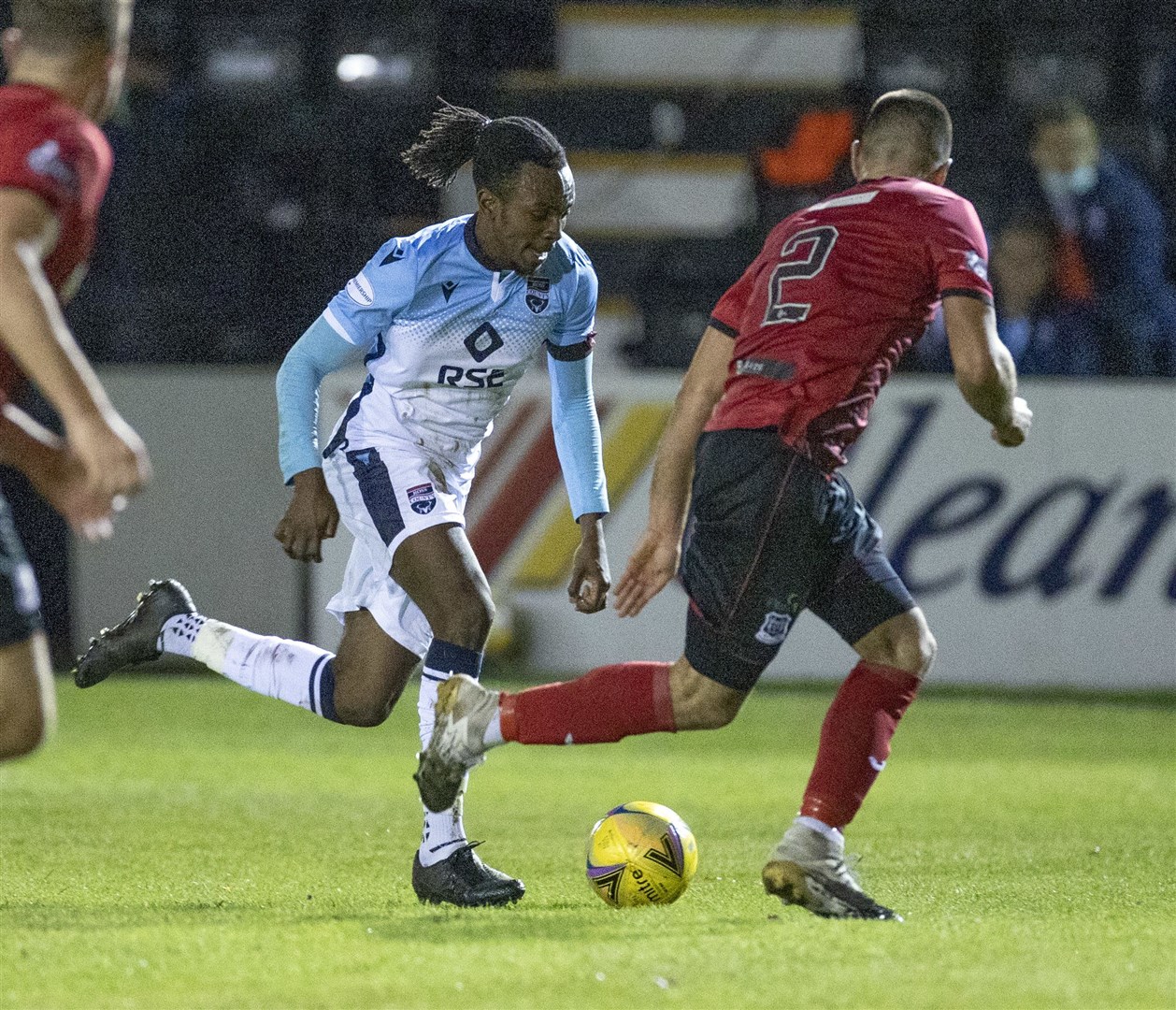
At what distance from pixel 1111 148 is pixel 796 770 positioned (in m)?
8.37

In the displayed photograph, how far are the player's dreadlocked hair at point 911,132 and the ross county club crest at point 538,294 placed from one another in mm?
1091

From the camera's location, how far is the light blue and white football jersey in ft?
19.2

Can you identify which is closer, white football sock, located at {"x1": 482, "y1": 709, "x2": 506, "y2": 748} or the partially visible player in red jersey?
the partially visible player in red jersey

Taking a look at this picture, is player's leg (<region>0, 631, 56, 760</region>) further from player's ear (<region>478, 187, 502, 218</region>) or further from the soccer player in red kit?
player's ear (<region>478, 187, 502, 218</region>)

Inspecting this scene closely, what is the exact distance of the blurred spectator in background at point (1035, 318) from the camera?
13.5 meters

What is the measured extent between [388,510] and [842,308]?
4.91ft

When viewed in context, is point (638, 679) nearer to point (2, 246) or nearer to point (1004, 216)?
point (2, 246)

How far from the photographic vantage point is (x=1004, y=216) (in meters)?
14.8

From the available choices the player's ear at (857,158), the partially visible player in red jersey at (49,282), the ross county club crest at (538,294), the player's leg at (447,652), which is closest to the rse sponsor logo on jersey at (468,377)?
the ross county club crest at (538,294)

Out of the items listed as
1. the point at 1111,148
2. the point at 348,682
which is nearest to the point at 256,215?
the point at 1111,148

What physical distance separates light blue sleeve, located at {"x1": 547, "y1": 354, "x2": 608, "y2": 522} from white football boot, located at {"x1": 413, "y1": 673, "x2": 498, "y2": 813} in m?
0.91

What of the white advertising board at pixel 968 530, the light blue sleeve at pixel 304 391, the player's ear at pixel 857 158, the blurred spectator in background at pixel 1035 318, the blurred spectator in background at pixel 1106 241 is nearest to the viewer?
the player's ear at pixel 857 158

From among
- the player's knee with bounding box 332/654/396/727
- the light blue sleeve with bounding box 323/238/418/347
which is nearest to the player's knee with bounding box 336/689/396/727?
the player's knee with bounding box 332/654/396/727

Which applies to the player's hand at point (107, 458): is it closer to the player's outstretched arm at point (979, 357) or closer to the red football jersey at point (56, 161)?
the red football jersey at point (56, 161)
